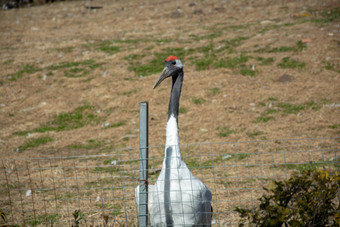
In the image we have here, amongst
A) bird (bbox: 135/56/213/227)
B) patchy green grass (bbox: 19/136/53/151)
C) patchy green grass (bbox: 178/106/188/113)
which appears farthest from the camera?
patchy green grass (bbox: 178/106/188/113)

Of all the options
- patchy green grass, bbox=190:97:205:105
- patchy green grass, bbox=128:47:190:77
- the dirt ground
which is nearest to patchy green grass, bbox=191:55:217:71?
the dirt ground

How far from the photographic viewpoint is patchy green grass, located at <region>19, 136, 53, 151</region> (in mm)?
8587

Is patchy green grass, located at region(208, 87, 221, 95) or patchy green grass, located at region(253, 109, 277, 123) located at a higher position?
patchy green grass, located at region(208, 87, 221, 95)

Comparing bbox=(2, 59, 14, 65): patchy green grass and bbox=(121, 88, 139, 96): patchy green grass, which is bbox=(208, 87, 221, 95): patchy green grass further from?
bbox=(2, 59, 14, 65): patchy green grass

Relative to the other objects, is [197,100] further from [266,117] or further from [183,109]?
[266,117]

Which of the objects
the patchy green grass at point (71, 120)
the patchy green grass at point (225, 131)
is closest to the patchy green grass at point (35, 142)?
the patchy green grass at point (71, 120)

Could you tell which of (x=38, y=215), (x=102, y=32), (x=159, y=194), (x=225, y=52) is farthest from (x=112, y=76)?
(x=159, y=194)

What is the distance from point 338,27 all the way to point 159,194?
10.5 m

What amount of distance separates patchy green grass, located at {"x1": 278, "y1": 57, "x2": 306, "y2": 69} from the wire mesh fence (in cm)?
386

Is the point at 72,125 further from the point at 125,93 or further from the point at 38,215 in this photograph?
the point at 38,215

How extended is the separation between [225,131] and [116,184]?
2.92 metres

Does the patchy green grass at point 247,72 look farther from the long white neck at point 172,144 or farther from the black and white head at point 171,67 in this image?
the long white neck at point 172,144

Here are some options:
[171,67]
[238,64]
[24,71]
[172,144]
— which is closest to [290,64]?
[238,64]

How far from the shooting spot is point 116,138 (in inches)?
339
